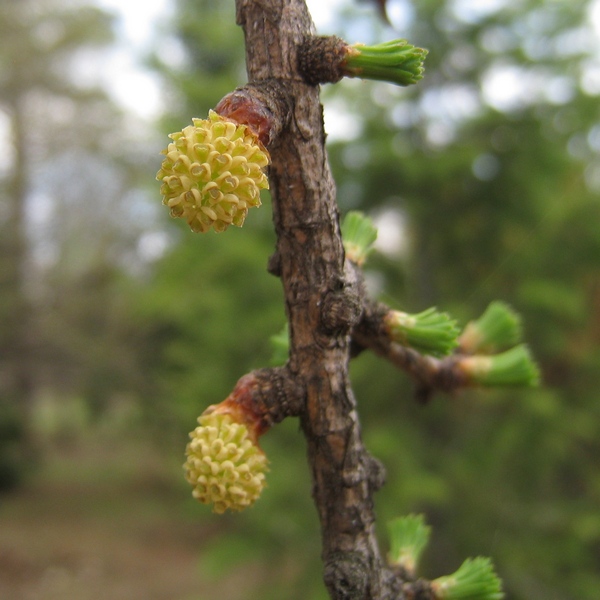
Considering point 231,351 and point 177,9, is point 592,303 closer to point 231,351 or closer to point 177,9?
point 231,351

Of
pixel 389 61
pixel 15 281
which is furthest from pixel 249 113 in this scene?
pixel 15 281

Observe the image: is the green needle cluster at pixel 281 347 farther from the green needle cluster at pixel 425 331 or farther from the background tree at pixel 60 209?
the background tree at pixel 60 209

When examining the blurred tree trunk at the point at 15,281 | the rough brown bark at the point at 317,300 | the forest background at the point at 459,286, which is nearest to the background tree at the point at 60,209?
the blurred tree trunk at the point at 15,281

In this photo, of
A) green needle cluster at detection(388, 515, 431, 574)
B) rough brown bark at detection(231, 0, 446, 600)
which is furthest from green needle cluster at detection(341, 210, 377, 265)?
green needle cluster at detection(388, 515, 431, 574)

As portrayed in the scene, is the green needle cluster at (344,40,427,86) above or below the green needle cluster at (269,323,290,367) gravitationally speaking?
above

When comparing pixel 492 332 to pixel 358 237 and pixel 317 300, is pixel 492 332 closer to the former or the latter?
pixel 358 237

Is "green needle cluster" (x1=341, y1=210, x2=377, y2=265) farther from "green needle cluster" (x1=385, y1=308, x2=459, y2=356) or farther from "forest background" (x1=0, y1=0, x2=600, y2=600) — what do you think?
"forest background" (x1=0, y1=0, x2=600, y2=600)
